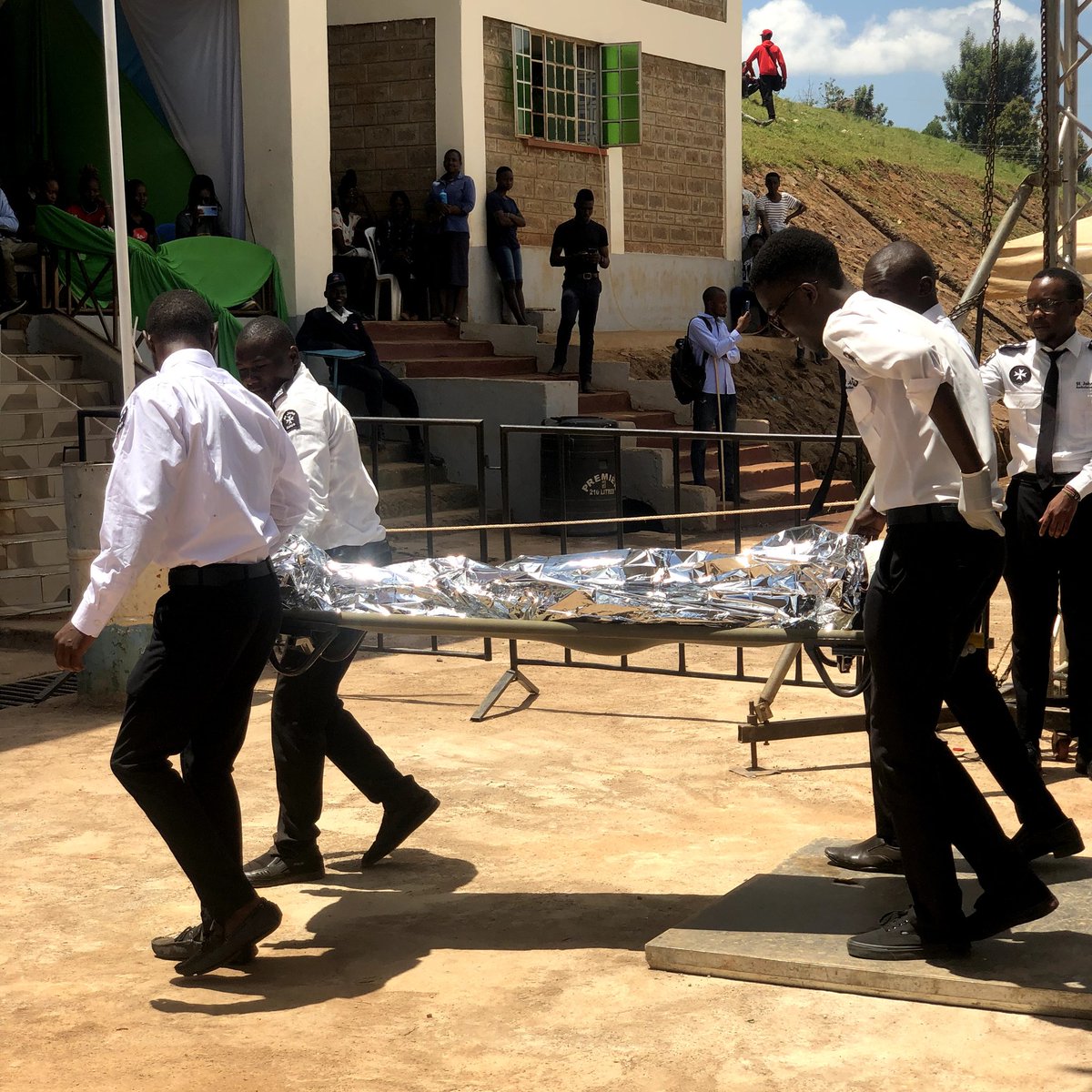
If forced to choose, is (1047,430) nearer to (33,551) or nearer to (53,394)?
(33,551)

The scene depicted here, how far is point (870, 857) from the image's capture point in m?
5.12

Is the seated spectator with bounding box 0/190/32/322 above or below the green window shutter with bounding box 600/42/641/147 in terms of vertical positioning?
below

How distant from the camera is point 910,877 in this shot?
433 cm

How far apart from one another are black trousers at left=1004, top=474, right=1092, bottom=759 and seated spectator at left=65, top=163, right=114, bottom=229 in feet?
34.9

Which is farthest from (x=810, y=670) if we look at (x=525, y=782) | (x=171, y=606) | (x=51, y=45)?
(x=51, y=45)

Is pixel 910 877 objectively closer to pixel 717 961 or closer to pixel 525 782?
pixel 717 961

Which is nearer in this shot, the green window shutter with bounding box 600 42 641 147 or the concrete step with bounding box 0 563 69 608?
the concrete step with bounding box 0 563 69 608

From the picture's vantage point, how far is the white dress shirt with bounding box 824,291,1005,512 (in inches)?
158

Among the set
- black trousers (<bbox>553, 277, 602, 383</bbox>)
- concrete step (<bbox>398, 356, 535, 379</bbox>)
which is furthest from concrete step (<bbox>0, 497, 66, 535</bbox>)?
black trousers (<bbox>553, 277, 602, 383</bbox>)

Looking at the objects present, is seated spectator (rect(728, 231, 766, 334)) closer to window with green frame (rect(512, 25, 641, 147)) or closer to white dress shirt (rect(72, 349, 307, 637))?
window with green frame (rect(512, 25, 641, 147))

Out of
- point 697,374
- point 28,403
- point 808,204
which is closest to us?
point 28,403

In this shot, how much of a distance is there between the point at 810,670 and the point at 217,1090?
18.6ft

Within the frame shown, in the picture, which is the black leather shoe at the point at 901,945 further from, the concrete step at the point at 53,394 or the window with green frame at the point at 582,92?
the window with green frame at the point at 582,92

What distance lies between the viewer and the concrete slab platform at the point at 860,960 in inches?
163
